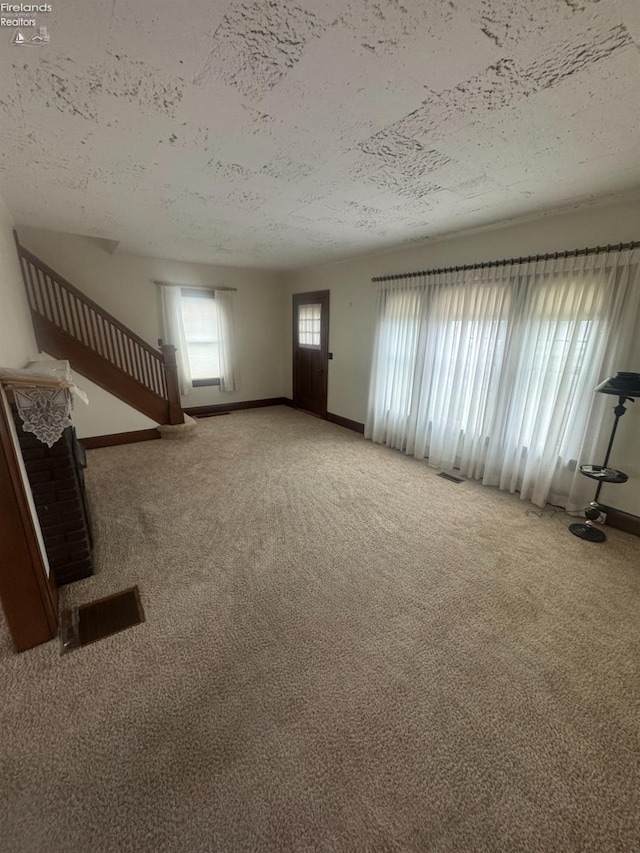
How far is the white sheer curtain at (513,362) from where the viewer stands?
2.51m

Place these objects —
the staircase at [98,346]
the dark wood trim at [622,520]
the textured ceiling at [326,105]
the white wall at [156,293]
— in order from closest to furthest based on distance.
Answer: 1. the textured ceiling at [326,105]
2. the dark wood trim at [622,520]
3. the staircase at [98,346]
4. the white wall at [156,293]

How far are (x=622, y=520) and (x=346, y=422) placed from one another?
3.41 m

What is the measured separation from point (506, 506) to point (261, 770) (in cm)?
272

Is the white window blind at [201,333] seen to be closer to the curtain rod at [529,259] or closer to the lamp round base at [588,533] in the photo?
the curtain rod at [529,259]

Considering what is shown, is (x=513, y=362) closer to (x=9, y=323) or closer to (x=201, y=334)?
(x=9, y=323)

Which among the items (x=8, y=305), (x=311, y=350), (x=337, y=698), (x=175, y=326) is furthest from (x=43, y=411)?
(x=311, y=350)

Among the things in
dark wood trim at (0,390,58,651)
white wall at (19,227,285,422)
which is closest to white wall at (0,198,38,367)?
dark wood trim at (0,390,58,651)

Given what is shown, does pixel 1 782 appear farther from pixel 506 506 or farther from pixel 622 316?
pixel 622 316

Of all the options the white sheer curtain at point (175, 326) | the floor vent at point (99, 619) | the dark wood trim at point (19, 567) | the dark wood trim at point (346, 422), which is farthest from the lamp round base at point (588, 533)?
the white sheer curtain at point (175, 326)

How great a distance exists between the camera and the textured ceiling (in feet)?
3.32

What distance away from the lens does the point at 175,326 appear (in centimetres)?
511

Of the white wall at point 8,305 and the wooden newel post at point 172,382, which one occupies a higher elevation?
the white wall at point 8,305

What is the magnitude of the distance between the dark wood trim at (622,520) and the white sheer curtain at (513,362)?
0.58 feet

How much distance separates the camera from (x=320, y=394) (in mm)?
5688
